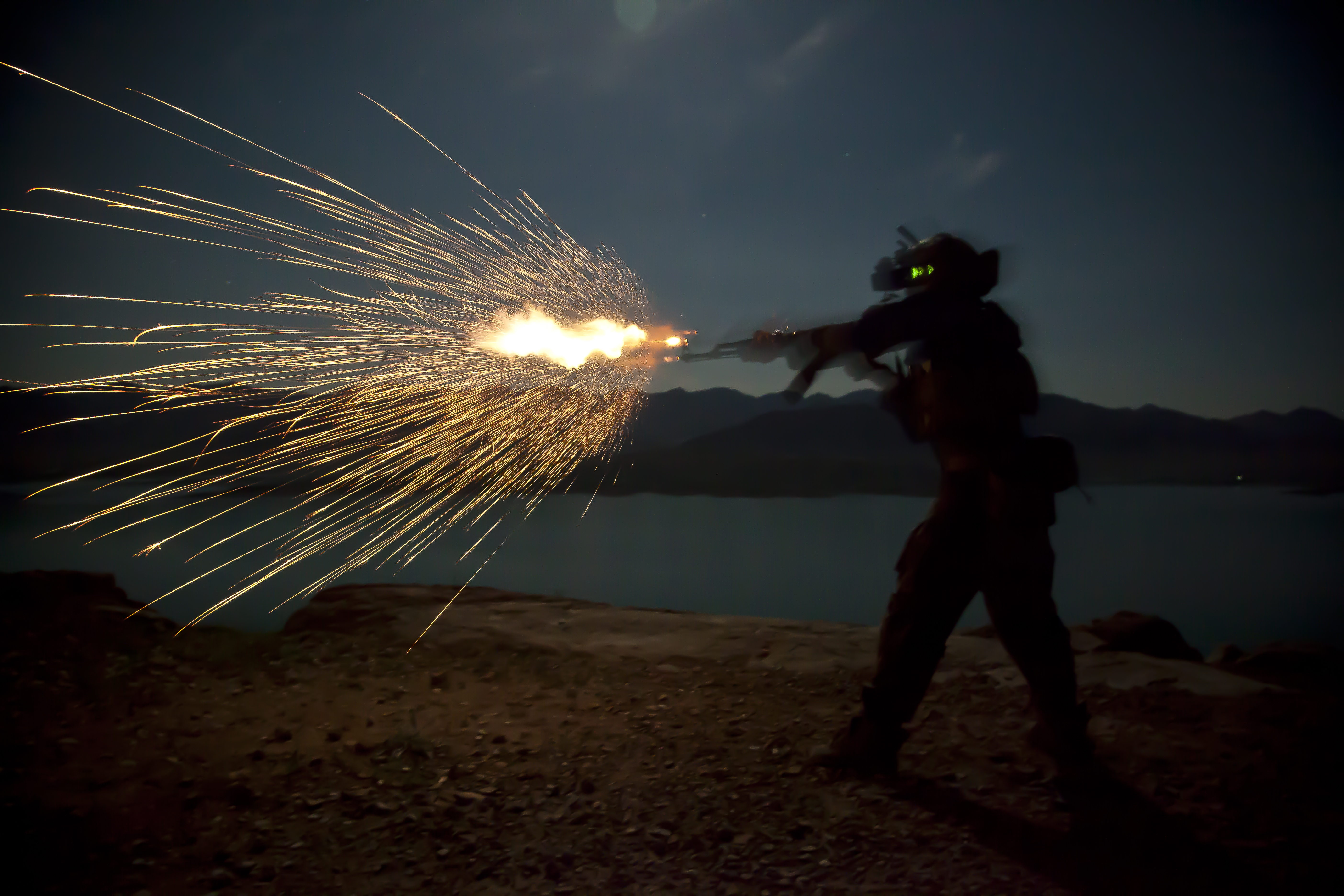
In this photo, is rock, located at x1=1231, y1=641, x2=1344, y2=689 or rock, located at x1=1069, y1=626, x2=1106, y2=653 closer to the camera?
rock, located at x1=1231, y1=641, x2=1344, y2=689

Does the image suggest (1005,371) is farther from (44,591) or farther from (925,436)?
(44,591)

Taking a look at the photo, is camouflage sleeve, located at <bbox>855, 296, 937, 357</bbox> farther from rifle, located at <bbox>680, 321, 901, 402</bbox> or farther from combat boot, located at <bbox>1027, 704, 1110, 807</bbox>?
combat boot, located at <bbox>1027, 704, 1110, 807</bbox>

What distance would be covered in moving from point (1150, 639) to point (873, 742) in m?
5.24

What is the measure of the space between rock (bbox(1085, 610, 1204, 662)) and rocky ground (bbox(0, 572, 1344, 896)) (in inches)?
24.9

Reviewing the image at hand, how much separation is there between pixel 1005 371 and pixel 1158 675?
12.0ft

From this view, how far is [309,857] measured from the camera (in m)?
3.28

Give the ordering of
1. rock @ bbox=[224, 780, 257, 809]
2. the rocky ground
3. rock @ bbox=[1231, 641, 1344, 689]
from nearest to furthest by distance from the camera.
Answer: the rocky ground, rock @ bbox=[224, 780, 257, 809], rock @ bbox=[1231, 641, 1344, 689]

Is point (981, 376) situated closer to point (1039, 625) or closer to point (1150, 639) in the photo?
point (1039, 625)

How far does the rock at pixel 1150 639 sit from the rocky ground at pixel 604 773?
634mm

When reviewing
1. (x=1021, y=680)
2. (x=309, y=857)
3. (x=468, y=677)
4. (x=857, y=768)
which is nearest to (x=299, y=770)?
(x=309, y=857)

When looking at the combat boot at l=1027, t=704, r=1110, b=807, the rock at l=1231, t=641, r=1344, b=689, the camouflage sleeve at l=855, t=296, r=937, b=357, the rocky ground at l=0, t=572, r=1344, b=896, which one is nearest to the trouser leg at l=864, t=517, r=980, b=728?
the rocky ground at l=0, t=572, r=1344, b=896

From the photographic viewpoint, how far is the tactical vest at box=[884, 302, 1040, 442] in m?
4.05

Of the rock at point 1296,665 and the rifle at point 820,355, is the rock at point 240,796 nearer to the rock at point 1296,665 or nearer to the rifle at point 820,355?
the rifle at point 820,355

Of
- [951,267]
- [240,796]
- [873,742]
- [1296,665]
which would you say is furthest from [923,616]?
[1296,665]
